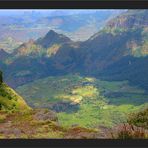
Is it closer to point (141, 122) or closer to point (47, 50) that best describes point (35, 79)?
point (47, 50)

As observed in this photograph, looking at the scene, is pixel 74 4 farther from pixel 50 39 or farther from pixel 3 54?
pixel 3 54

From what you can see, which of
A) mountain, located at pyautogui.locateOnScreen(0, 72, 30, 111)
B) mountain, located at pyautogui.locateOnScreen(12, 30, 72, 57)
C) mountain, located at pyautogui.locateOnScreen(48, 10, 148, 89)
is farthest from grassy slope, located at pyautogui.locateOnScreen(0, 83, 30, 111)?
mountain, located at pyautogui.locateOnScreen(48, 10, 148, 89)

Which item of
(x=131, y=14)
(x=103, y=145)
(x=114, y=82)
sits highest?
(x=131, y=14)

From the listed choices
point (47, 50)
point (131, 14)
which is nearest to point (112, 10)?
point (131, 14)

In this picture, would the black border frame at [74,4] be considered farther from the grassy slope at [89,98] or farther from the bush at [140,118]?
the bush at [140,118]

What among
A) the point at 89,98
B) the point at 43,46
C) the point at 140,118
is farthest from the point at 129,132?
the point at 43,46

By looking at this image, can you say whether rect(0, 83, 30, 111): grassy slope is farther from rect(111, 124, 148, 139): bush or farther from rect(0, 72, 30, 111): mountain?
rect(111, 124, 148, 139): bush
